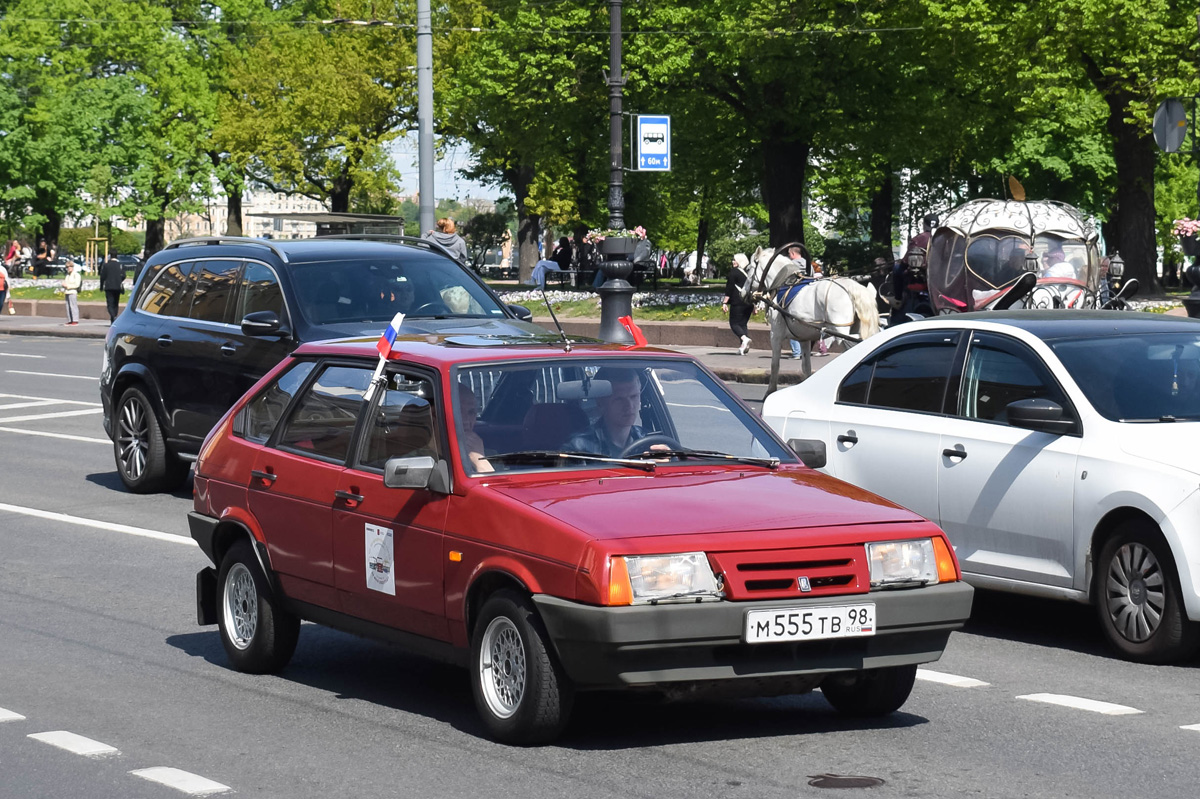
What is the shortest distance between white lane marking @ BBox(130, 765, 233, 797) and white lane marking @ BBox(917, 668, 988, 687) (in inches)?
125

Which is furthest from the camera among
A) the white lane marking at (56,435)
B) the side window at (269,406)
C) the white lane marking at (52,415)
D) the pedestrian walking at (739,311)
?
the pedestrian walking at (739,311)

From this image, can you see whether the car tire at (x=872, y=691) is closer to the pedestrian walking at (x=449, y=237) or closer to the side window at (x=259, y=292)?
the side window at (x=259, y=292)

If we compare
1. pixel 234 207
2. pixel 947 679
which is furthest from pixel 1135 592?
pixel 234 207

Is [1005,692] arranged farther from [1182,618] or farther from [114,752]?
[114,752]

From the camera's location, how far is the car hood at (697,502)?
5.97m

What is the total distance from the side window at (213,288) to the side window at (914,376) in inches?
232

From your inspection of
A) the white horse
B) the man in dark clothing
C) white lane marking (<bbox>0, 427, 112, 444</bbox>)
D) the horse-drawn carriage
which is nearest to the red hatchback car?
white lane marking (<bbox>0, 427, 112, 444</bbox>)

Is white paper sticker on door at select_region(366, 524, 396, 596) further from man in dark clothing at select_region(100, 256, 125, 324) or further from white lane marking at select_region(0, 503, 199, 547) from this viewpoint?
man in dark clothing at select_region(100, 256, 125, 324)

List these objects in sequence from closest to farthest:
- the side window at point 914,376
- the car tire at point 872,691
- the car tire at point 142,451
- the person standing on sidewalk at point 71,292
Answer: the car tire at point 872,691 < the side window at point 914,376 < the car tire at point 142,451 < the person standing on sidewalk at point 71,292

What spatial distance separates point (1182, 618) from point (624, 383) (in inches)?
107

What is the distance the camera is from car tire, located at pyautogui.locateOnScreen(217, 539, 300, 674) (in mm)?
7621

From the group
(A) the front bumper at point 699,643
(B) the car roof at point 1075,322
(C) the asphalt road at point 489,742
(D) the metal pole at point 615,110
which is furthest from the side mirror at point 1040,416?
(D) the metal pole at point 615,110

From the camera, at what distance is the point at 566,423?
6.82m

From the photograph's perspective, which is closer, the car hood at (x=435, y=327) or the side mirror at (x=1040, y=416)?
the side mirror at (x=1040, y=416)
